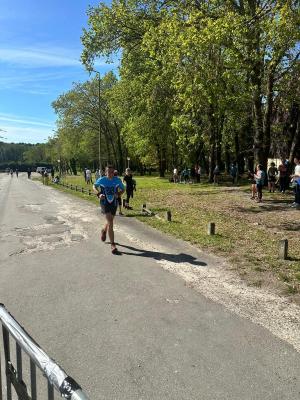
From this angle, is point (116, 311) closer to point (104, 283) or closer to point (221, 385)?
point (104, 283)

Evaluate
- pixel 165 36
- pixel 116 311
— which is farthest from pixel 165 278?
pixel 165 36

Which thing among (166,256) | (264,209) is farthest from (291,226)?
(166,256)

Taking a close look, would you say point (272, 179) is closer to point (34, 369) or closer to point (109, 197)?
point (109, 197)

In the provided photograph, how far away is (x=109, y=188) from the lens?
31.5 ft

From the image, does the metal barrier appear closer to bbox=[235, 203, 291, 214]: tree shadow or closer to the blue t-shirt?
the blue t-shirt

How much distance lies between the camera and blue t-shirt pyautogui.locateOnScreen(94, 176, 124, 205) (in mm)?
9500

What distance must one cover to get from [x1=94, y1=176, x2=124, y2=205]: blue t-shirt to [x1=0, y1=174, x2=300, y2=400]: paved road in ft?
3.99

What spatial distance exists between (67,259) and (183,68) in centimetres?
1183

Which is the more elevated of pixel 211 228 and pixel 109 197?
pixel 109 197

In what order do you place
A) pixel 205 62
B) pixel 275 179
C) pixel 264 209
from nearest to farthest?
pixel 264 209
pixel 205 62
pixel 275 179

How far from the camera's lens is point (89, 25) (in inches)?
965

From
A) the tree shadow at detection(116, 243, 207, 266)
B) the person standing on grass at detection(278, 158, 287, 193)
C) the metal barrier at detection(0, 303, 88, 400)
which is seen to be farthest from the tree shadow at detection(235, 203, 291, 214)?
the metal barrier at detection(0, 303, 88, 400)

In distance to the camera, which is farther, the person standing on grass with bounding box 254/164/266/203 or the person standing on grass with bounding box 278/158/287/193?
the person standing on grass with bounding box 278/158/287/193

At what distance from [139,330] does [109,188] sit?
16.0 feet
